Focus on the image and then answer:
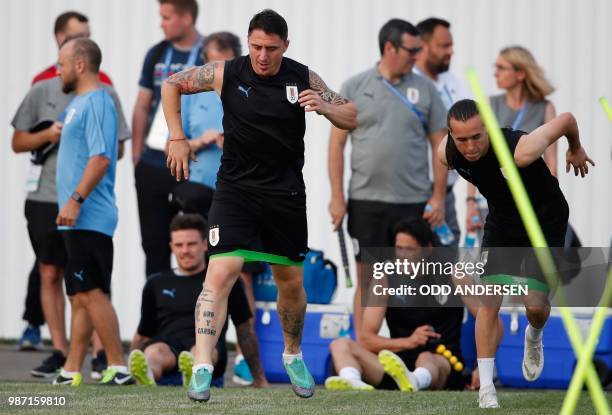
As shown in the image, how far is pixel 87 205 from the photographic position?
8945 millimetres

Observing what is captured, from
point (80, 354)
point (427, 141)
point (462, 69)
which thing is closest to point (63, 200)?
point (80, 354)

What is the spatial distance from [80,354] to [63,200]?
992 mm

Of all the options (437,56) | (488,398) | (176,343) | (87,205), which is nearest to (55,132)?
(87,205)

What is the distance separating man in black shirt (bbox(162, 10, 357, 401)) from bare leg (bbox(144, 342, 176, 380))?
1.87 metres

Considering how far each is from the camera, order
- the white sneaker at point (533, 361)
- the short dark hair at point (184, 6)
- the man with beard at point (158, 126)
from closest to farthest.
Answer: the white sneaker at point (533, 361), the man with beard at point (158, 126), the short dark hair at point (184, 6)

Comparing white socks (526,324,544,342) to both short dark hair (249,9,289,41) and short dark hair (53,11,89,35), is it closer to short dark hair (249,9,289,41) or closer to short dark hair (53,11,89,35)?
short dark hair (249,9,289,41)

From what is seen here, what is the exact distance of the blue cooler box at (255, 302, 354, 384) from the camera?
10.2 m

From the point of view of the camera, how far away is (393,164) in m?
9.84

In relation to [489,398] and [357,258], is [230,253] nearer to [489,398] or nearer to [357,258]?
[489,398]

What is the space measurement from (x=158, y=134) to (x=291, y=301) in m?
3.12

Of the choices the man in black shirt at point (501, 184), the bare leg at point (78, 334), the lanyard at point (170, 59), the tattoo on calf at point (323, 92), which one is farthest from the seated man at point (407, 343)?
the lanyard at point (170, 59)

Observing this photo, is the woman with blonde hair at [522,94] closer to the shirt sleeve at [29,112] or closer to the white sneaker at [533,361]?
the white sneaker at [533,361]

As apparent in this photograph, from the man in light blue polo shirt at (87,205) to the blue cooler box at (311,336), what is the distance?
5.52 ft

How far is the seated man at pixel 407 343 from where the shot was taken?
9.19 metres
